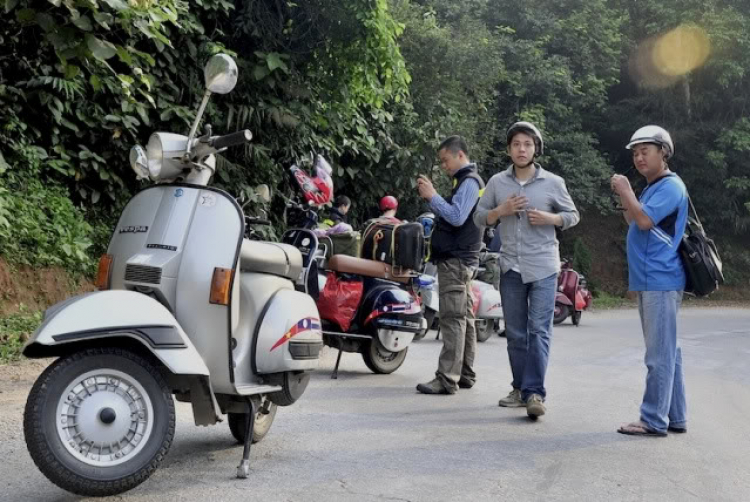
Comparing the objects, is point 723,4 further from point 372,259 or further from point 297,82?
point 372,259

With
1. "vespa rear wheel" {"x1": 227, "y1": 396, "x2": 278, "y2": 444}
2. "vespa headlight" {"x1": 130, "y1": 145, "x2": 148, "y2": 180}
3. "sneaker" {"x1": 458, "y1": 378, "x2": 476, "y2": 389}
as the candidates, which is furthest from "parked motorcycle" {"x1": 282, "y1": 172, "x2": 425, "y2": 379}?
"vespa headlight" {"x1": 130, "y1": 145, "x2": 148, "y2": 180}

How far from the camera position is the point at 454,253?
6762mm

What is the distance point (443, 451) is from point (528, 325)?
154cm

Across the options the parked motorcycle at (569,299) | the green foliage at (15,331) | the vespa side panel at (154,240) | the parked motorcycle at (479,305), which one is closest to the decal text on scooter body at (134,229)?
the vespa side panel at (154,240)

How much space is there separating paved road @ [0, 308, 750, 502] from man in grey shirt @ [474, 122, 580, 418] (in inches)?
13.8

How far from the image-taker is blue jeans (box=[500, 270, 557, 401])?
5.86 m

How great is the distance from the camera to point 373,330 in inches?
296

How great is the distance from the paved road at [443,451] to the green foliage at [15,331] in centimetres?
91

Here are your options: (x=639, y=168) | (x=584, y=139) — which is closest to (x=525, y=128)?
(x=639, y=168)

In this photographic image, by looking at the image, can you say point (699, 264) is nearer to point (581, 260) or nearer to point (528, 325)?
point (528, 325)

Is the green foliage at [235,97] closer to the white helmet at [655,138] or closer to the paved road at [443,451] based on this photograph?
the paved road at [443,451]

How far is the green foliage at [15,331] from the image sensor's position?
290 inches

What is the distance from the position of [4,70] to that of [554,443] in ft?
26.2

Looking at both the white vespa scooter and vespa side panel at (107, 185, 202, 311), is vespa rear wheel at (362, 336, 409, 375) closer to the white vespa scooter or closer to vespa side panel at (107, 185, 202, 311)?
the white vespa scooter
